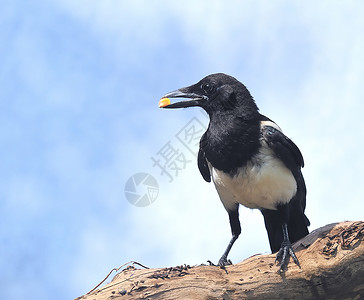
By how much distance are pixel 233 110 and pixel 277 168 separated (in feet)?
1.96

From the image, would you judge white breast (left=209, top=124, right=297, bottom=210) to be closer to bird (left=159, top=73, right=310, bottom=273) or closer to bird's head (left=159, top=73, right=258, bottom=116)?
bird (left=159, top=73, right=310, bottom=273)

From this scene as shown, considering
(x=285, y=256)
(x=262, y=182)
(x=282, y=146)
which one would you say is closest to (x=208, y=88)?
(x=282, y=146)

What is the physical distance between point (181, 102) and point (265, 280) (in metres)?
1.68

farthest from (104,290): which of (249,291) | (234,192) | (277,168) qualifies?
(277,168)

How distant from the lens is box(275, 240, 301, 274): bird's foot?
12.3 feet

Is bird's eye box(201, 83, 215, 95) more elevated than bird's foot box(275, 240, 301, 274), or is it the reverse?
bird's eye box(201, 83, 215, 95)

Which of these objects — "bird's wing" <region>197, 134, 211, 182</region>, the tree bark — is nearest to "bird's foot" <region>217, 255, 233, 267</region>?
the tree bark

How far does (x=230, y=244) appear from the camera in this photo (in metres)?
4.33

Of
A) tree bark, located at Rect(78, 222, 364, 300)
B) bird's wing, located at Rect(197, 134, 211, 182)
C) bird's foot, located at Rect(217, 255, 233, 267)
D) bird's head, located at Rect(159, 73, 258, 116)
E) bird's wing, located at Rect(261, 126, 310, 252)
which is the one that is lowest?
tree bark, located at Rect(78, 222, 364, 300)

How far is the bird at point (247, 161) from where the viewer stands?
13.2 ft

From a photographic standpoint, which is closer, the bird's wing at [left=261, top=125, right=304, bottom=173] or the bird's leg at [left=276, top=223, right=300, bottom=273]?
the bird's leg at [left=276, top=223, right=300, bottom=273]

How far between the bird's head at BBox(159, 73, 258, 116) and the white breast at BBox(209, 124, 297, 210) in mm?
412

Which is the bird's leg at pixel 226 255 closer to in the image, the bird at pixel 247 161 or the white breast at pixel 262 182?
the bird at pixel 247 161

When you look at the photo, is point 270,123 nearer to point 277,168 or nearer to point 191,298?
point 277,168
